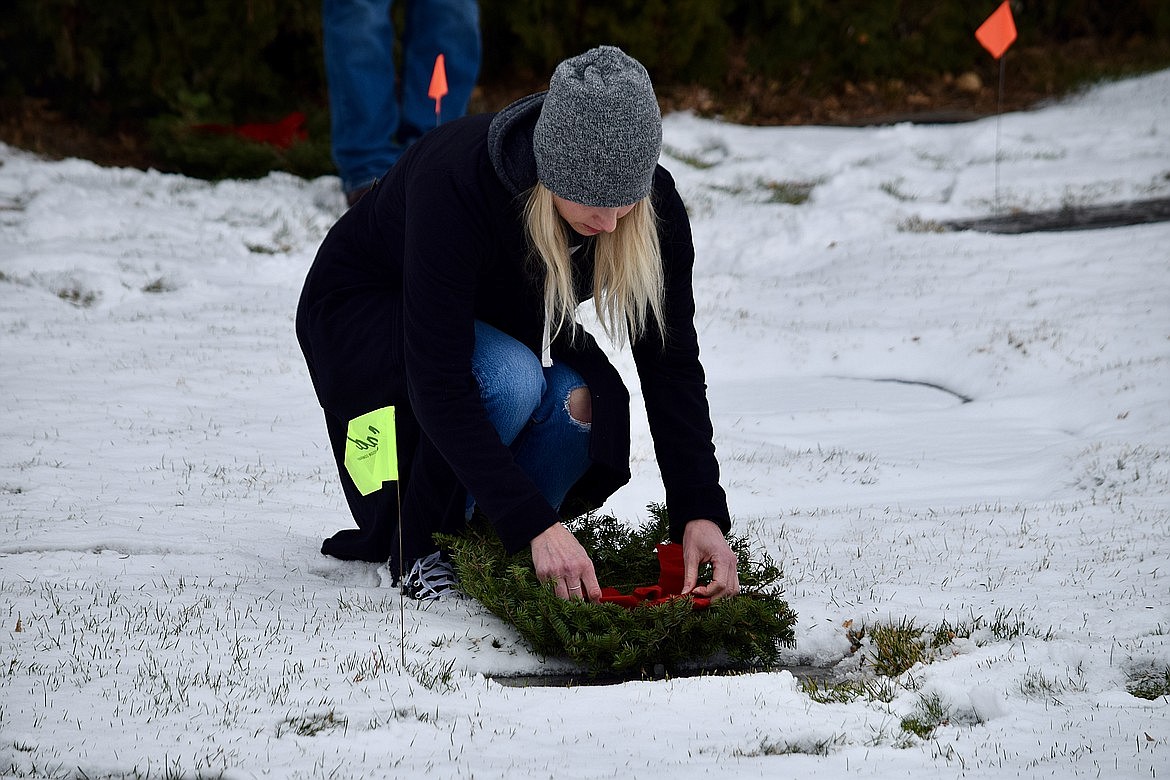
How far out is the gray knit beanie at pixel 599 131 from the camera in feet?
8.23

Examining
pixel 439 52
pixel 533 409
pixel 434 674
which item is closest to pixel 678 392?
pixel 533 409

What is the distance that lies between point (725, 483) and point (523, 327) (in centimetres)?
139

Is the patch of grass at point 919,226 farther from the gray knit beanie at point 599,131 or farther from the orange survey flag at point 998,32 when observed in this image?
the gray knit beanie at point 599,131

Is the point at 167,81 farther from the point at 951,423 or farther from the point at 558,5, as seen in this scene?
the point at 951,423

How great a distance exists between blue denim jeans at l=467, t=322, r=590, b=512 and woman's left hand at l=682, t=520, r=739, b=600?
405 millimetres

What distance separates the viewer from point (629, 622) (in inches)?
107

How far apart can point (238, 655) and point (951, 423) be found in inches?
129

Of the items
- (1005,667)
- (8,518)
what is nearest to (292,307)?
(8,518)

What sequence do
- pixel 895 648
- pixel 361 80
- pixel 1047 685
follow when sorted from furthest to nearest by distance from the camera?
pixel 361 80 → pixel 895 648 → pixel 1047 685

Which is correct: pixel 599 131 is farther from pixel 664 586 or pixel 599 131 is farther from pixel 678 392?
pixel 664 586

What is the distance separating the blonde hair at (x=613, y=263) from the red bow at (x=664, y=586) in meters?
0.56

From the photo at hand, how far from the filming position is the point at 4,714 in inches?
91.1

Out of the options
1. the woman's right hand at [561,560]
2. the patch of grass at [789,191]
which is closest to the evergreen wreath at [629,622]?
the woman's right hand at [561,560]

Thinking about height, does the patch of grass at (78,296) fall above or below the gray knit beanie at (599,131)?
below
